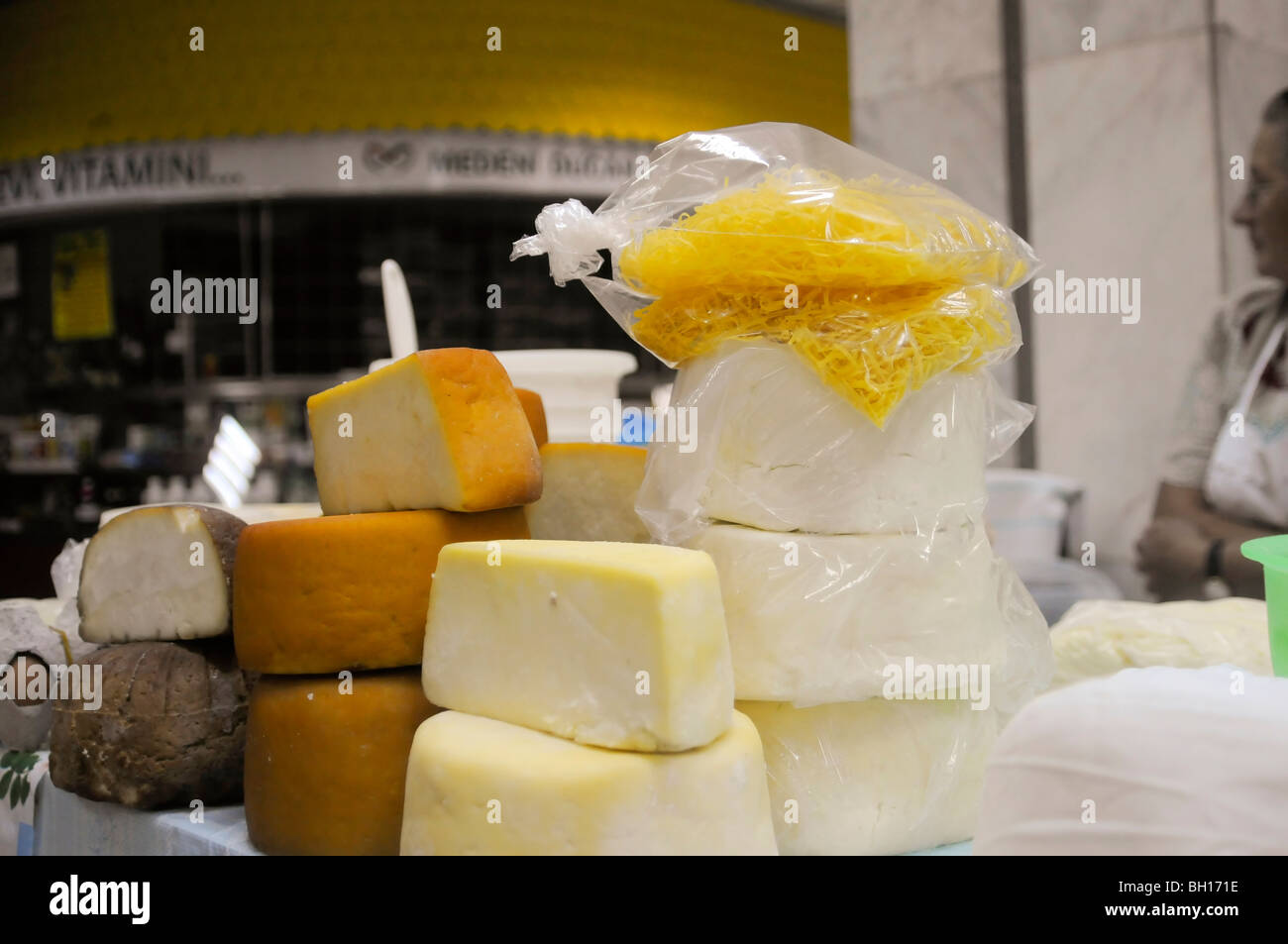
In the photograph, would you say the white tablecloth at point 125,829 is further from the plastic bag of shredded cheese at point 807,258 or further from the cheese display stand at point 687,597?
the plastic bag of shredded cheese at point 807,258

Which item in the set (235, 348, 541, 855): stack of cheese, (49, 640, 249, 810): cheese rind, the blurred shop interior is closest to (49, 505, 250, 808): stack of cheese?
(49, 640, 249, 810): cheese rind

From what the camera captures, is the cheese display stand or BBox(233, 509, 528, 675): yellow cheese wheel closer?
the cheese display stand

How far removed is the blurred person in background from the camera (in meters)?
2.65

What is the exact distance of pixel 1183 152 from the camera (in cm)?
314

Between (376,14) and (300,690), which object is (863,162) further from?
(376,14)

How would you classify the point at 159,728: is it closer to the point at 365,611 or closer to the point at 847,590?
the point at 365,611

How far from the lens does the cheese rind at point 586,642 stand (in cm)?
89

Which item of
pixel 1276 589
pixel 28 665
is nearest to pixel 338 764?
pixel 28 665

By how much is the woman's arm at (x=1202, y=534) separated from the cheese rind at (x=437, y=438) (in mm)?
2172

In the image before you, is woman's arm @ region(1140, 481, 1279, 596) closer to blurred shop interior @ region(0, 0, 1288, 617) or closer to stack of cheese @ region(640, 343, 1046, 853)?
stack of cheese @ region(640, 343, 1046, 853)

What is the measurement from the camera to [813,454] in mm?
1102

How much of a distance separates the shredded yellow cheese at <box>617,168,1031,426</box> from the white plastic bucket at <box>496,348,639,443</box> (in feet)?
2.08

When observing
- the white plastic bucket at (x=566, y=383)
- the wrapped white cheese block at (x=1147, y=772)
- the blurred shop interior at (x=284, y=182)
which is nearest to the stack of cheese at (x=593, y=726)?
the wrapped white cheese block at (x=1147, y=772)

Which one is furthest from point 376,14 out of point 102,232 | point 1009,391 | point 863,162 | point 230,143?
point 863,162
